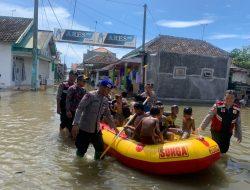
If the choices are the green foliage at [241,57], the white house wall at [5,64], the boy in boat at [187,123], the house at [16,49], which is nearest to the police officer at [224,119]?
the boy in boat at [187,123]

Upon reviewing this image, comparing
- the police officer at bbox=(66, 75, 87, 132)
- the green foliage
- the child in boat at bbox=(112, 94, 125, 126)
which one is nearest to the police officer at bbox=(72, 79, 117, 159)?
the police officer at bbox=(66, 75, 87, 132)

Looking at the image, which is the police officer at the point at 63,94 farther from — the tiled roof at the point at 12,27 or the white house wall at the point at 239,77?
the white house wall at the point at 239,77

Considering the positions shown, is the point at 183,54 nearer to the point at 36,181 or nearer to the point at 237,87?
the point at 237,87

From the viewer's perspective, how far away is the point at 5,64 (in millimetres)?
27875

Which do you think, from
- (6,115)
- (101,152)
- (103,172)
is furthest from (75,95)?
(6,115)

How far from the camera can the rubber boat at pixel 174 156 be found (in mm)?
6637

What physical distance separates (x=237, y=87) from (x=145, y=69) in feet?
23.6

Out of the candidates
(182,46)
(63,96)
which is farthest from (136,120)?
(182,46)

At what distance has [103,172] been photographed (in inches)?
284

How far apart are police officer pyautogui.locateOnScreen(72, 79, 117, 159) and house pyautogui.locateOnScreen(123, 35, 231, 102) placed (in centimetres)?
1812

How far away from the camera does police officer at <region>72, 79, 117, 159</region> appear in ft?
23.1

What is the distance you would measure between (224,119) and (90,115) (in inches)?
108

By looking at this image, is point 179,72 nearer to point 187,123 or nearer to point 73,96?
point 73,96

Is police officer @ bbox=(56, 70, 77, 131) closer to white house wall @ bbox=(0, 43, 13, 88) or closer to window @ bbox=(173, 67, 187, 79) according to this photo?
window @ bbox=(173, 67, 187, 79)
